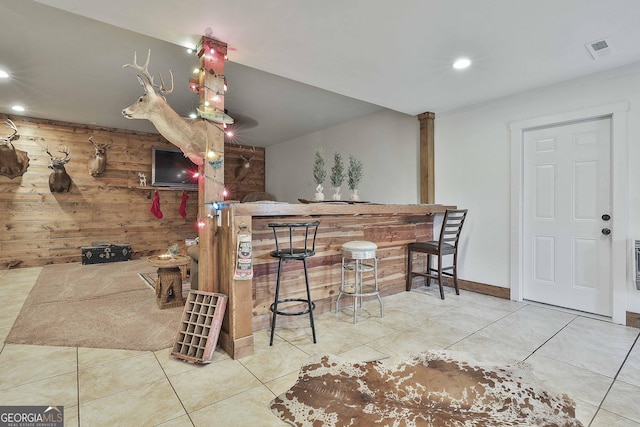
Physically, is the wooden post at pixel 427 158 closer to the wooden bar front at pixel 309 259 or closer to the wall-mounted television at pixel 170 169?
the wooden bar front at pixel 309 259

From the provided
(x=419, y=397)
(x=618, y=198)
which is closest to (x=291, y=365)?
(x=419, y=397)

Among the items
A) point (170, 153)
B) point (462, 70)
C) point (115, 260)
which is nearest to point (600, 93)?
point (462, 70)

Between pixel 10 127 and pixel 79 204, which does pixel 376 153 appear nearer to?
pixel 79 204

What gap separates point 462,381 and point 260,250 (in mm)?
1730

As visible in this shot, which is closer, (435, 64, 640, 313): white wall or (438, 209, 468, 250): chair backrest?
(435, 64, 640, 313): white wall

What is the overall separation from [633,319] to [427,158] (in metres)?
2.67

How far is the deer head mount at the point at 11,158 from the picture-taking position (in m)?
5.09

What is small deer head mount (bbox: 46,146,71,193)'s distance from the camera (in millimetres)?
5504

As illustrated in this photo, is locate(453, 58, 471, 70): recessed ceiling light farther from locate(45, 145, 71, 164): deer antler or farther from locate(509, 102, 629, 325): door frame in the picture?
locate(45, 145, 71, 164): deer antler

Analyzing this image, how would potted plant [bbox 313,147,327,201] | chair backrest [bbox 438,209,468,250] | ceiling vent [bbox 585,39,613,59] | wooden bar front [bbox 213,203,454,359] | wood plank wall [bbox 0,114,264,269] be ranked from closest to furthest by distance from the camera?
1. wooden bar front [bbox 213,203,454,359]
2. ceiling vent [bbox 585,39,613,59]
3. potted plant [bbox 313,147,327,201]
4. chair backrest [bbox 438,209,468,250]
5. wood plank wall [bbox 0,114,264,269]

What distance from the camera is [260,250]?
8.98 feet

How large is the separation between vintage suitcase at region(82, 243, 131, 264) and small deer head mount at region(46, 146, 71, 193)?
3.65 feet

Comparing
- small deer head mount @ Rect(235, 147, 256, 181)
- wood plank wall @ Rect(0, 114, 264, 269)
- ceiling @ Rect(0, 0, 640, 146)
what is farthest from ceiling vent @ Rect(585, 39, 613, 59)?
wood plank wall @ Rect(0, 114, 264, 269)

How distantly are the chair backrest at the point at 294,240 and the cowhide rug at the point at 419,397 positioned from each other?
0.78 m
